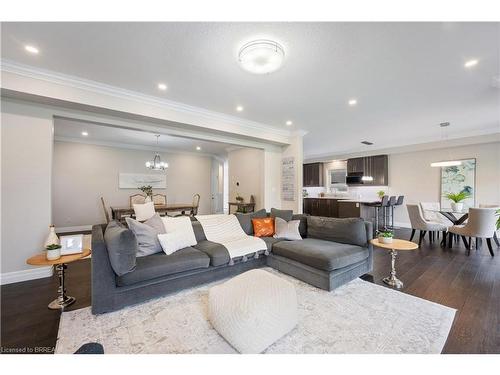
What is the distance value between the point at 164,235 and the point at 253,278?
1.35 metres

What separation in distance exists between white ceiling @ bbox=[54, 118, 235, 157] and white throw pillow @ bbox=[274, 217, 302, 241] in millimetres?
2734

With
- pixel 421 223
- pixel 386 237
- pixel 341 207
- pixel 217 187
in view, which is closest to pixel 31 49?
pixel 386 237

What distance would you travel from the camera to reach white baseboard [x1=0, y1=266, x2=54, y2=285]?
275cm

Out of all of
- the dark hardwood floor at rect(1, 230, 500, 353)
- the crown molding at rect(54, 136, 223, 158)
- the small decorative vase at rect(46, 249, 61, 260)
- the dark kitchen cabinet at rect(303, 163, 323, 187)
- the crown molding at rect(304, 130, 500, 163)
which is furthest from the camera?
the dark kitchen cabinet at rect(303, 163, 323, 187)

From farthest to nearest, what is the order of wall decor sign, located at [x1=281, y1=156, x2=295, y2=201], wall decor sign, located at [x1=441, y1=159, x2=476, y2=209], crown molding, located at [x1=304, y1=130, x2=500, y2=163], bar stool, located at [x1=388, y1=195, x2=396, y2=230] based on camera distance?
bar stool, located at [x1=388, y1=195, x2=396, y2=230], wall decor sign, located at [x1=281, y1=156, x2=295, y2=201], wall decor sign, located at [x1=441, y1=159, x2=476, y2=209], crown molding, located at [x1=304, y1=130, x2=500, y2=163]

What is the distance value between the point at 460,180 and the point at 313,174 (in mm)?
4668

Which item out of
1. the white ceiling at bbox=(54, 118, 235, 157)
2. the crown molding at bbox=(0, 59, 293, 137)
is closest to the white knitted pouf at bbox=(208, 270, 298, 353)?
the crown molding at bbox=(0, 59, 293, 137)

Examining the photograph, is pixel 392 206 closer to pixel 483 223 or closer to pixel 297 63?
pixel 483 223

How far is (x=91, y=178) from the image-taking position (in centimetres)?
654

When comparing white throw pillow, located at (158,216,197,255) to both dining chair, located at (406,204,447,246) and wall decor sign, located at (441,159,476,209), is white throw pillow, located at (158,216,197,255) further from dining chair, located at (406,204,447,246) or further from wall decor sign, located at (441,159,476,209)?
wall decor sign, located at (441,159,476,209)

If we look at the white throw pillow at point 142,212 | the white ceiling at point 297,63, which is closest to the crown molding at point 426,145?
the white ceiling at point 297,63

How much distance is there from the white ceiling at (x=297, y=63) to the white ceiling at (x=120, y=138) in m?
2.31

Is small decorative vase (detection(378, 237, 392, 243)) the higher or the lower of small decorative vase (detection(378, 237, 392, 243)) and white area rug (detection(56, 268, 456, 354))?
the higher

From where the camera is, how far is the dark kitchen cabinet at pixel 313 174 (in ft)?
29.8
